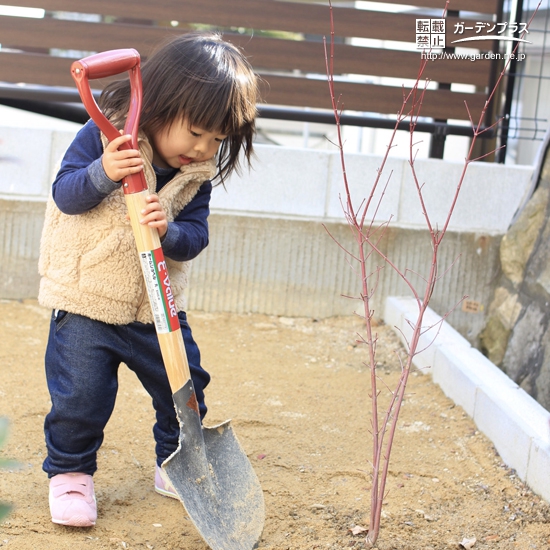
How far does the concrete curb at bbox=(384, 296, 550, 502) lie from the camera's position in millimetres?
2223

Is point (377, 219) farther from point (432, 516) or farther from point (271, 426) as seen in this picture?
point (432, 516)

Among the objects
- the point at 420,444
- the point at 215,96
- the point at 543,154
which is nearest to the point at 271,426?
the point at 420,444

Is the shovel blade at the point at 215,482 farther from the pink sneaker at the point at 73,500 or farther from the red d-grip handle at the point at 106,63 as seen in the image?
the red d-grip handle at the point at 106,63

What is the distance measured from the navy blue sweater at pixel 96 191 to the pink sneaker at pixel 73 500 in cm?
64

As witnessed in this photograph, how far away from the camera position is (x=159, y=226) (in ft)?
5.71

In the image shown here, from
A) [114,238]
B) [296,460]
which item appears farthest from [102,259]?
[296,460]

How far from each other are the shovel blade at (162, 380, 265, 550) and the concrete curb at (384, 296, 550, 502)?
0.59 m

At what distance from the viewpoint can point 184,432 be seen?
6.01 feet

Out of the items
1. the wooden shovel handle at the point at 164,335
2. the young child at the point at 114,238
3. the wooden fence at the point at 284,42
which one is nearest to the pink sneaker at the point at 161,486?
the young child at the point at 114,238

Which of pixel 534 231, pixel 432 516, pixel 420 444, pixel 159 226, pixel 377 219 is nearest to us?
pixel 159 226

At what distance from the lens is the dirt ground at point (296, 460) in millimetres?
1907

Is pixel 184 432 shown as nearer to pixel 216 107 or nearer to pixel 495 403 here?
pixel 216 107

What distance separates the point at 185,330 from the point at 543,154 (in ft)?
7.62

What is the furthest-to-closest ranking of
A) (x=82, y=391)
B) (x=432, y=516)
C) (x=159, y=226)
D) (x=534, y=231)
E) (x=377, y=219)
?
(x=377, y=219), (x=534, y=231), (x=432, y=516), (x=82, y=391), (x=159, y=226)
